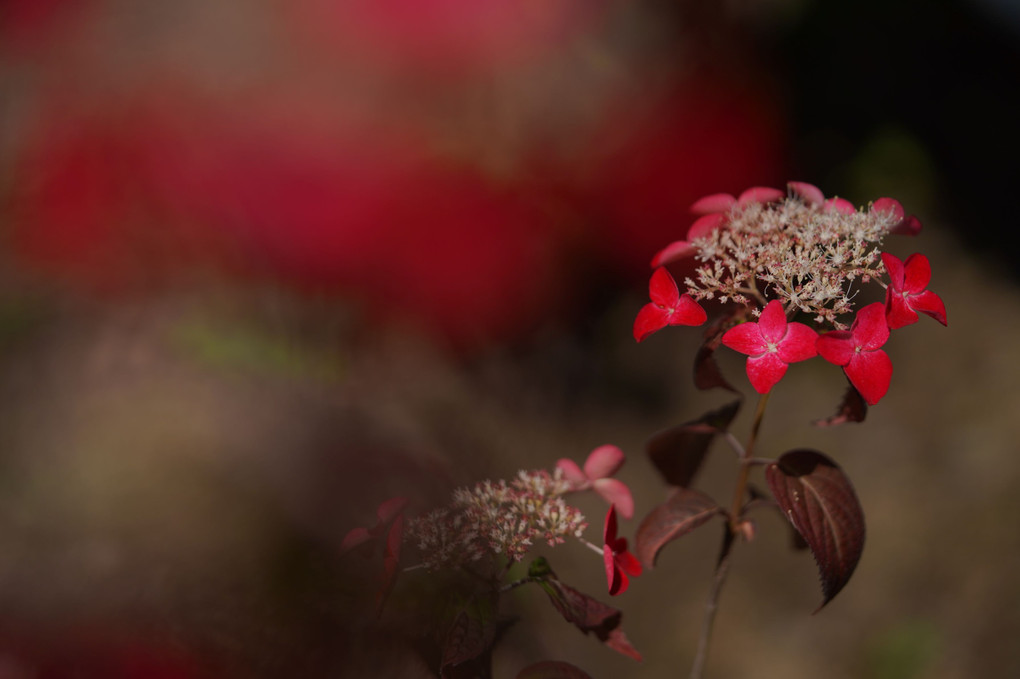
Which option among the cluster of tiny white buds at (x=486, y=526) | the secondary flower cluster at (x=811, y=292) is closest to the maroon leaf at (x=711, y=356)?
the secondary flower cluster at (x=811, y=292)

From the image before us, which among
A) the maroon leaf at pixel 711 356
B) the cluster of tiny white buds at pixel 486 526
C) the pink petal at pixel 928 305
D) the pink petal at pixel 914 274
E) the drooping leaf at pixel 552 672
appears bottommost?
Result: the drooping leaf at pixel 552 672

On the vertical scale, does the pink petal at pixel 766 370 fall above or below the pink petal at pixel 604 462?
above

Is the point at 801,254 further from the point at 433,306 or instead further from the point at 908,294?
the point at 433,306

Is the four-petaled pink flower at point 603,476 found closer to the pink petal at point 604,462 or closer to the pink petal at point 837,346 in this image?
the pink petal at point 604,462

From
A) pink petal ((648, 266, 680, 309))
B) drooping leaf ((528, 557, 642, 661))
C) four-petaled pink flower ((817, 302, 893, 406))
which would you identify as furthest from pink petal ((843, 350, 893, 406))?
drooping leaf ((528, 557, 642, 661))

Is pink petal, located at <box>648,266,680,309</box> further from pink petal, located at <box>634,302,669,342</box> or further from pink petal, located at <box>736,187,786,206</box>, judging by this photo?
pink petal, located at <box>736,187,786,206</box>

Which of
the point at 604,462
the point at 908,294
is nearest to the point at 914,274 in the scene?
the point at 908,294

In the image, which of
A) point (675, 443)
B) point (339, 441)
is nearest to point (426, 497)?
point (339, 441)
